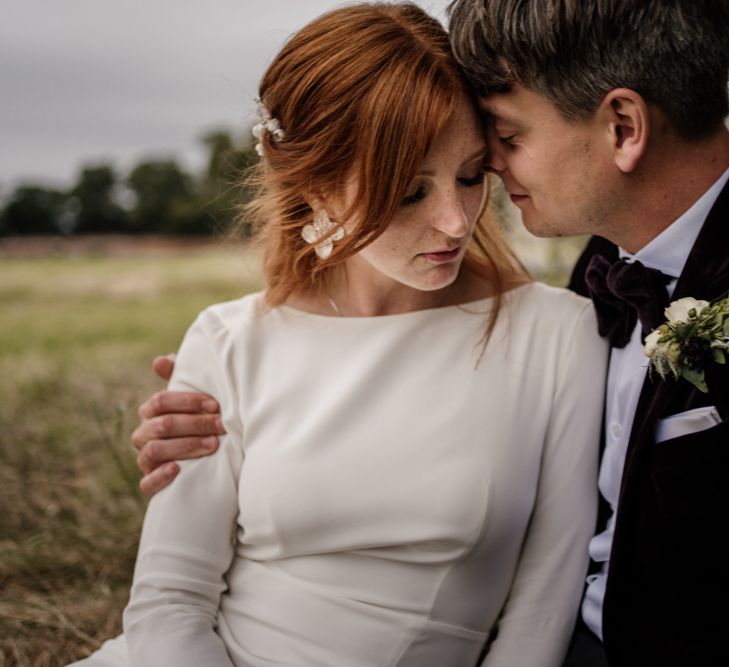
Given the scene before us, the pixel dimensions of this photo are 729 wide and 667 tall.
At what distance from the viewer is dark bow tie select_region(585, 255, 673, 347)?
1800 millimetres

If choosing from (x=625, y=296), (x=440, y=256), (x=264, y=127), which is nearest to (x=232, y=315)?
(x=264, y=127)

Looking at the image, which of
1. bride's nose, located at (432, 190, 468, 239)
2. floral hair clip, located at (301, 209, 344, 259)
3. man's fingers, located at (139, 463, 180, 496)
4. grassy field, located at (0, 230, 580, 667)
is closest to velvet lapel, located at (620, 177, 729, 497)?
bride's nose, located at (432, 190, 468, 239)

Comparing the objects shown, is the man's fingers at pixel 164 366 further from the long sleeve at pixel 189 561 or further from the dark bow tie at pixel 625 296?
the dark bow tie at pixel 625 296

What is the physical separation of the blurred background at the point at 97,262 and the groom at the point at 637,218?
12.7 inches

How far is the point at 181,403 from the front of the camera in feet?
6.82

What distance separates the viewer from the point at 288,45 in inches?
75.5

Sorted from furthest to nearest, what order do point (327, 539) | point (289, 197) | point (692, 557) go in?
point (289, 197) → point (327, 539) → point (692, 557)

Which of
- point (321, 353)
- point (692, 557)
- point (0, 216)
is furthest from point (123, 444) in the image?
point (0, 216)

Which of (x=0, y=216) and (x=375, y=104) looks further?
(x=0, y=216)

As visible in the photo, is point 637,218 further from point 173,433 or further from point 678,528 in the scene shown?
point 173,433

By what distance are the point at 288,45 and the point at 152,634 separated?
4.63 feet

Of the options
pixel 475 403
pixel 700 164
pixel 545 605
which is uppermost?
pixel 700 164

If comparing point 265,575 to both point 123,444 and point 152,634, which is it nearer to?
point 152,634

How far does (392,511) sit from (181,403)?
2.04ft
